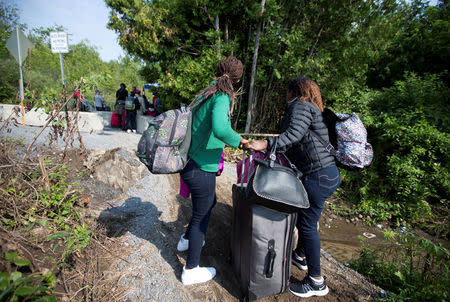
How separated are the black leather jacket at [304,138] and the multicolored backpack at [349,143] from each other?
2.6 inches

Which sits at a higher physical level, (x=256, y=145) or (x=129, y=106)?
(x=129, y=106)

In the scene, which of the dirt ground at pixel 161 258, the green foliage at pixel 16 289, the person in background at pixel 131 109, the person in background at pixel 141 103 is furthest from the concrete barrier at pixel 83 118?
the green foliage at pixel 16 289

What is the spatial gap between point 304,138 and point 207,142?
881 millimetres

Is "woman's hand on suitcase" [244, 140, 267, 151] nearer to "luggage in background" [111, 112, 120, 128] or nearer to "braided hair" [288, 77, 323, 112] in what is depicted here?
"braided hair" [288, 77, 323, 112]

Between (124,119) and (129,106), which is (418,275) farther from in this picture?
(124,119)

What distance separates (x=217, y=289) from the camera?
205 centimetres

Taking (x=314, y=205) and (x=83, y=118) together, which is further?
(x=83, y=118)

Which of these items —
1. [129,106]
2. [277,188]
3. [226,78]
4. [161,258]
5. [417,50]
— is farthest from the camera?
[129,106]

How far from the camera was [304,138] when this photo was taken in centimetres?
196

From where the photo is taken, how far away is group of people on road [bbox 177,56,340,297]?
179 cm

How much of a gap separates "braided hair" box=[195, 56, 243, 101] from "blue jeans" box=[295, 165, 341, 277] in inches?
40.5

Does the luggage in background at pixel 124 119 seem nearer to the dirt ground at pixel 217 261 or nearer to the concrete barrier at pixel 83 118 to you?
the concrete barrier at pixel 83 118

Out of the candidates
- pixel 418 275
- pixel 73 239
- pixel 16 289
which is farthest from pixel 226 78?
pixel 418 275

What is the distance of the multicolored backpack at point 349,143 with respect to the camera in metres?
1.95
